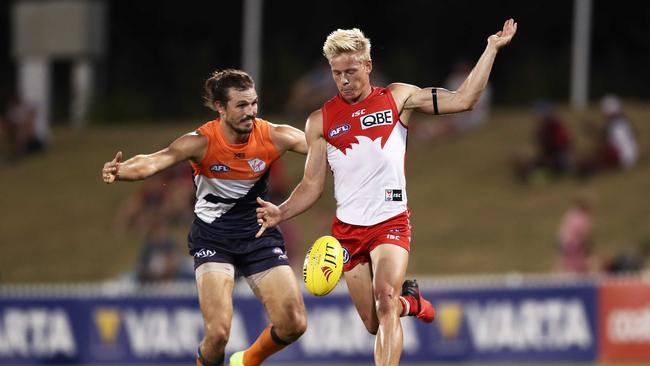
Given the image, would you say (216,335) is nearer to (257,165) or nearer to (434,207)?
(257,165)

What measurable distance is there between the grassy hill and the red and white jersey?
14578 millimetres

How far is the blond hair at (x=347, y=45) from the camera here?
1055cm

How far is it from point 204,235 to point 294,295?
84 cm

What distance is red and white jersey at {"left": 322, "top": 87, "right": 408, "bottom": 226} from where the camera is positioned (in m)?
10.7

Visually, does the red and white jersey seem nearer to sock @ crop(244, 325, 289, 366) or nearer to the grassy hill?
sock @ crop(244, 325, 289, 366)

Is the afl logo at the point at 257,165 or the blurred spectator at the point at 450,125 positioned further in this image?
the blurred spectator at the point at 450,125

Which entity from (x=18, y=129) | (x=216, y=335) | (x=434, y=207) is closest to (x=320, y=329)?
(x=216, y=335)

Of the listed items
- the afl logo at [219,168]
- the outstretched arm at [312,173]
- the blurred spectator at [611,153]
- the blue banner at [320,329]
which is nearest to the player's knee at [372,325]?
the outstretched arm at [312,173]

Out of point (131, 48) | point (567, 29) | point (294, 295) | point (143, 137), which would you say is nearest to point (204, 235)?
point (294, 295)

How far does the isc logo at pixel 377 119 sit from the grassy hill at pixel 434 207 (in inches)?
580

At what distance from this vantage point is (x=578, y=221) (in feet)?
73.5

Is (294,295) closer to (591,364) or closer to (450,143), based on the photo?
(591,364)

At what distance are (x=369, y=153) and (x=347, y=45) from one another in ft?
2.59

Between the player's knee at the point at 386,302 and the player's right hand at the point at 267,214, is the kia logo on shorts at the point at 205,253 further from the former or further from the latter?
the player's knee at the point at 386,302
